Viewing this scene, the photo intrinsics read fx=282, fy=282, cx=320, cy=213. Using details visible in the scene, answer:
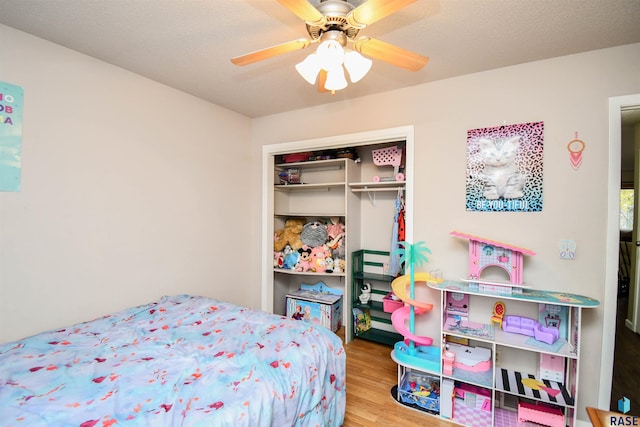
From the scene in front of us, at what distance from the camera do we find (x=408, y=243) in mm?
2379

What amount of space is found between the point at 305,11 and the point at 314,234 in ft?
8.27

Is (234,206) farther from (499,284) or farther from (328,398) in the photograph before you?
(499,284)

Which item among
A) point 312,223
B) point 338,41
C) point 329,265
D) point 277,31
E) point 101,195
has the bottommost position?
point 329,265

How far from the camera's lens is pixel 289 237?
355 cm

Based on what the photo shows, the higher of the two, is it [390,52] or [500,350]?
[390,52]

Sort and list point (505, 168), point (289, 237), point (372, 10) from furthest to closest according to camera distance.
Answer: point (289, 237) < point (505, 168) < point (372, 10)

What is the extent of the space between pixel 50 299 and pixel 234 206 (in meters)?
Answer: 1.69

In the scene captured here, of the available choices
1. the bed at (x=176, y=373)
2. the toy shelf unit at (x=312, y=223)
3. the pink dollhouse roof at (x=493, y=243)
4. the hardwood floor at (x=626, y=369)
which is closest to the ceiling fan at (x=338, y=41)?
the pink dollhouse roof at (x=493, y=243)

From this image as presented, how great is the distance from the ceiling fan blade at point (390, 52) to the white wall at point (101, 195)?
1.92m

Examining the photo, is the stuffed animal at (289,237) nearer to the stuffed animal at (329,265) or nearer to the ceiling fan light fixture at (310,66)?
the stuffed animal at (329,265)

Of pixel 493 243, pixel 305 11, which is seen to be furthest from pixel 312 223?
pixel 305 11

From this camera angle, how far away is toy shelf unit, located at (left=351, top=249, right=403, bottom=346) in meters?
3.18

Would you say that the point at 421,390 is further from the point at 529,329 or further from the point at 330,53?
the point at 330,53

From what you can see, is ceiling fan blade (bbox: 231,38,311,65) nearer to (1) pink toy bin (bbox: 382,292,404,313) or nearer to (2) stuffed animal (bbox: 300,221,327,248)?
(2) stuffed animal (bbox: 300,221,327,248)
